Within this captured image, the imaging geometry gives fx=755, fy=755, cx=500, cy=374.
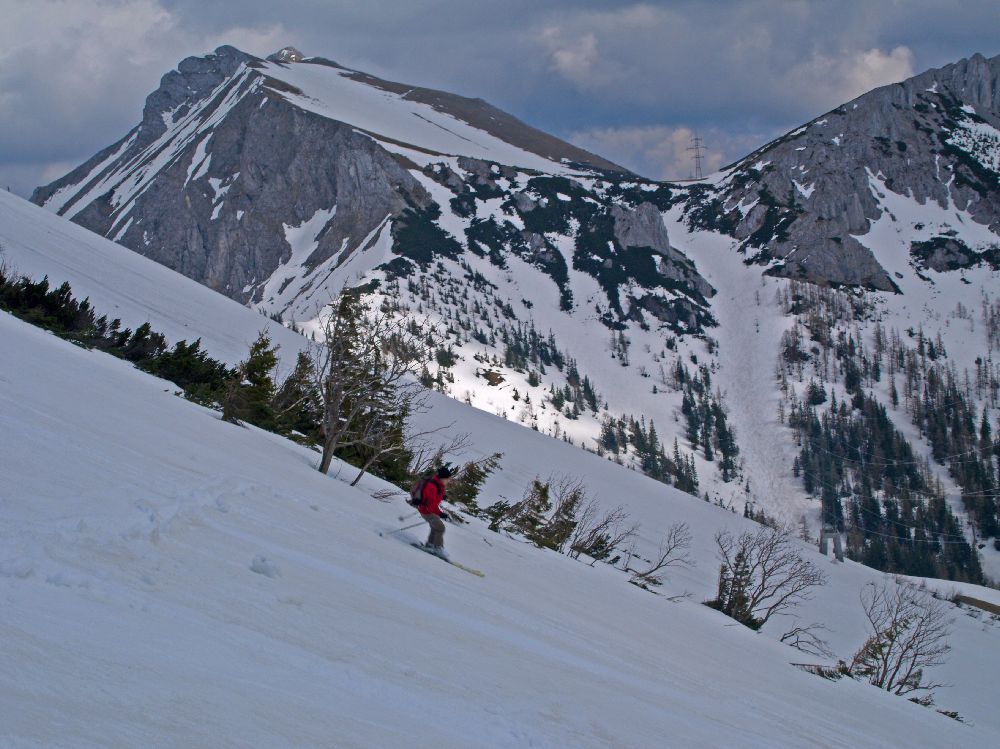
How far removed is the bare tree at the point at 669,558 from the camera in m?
21.1

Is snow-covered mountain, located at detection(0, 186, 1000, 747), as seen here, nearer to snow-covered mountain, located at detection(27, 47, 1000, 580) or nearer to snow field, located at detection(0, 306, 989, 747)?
snow field, located at detection(0, 306, 989, 747)

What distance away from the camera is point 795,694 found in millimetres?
8508

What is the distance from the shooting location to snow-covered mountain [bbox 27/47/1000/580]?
419 ft

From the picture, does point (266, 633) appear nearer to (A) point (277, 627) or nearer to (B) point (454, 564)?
(A) point (277, 627)

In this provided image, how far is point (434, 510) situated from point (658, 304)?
172 metres

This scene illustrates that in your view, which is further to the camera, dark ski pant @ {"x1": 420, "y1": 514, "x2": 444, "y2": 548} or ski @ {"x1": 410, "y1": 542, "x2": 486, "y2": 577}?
dark ski pant @ {"x1": 420, "y1": 514, "x2": 444, "y2": 548}

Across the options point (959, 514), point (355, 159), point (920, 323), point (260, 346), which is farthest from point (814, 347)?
point (260, 346)

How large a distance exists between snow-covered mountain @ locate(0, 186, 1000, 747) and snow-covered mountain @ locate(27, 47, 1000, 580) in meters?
108

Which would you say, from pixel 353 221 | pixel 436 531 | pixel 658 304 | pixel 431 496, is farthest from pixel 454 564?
pixel 658 304

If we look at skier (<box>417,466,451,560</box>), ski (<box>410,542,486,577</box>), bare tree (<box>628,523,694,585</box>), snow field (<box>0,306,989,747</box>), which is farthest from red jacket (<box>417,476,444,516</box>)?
bare tree (<box>628,523,694,585</box>)

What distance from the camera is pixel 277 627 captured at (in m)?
3.37

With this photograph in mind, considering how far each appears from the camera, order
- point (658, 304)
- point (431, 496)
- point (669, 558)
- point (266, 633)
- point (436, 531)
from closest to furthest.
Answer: point (266, 633), point (436, 531), point (431, 496), point (669, 558), point (658, 304)

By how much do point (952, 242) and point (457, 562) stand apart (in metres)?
218

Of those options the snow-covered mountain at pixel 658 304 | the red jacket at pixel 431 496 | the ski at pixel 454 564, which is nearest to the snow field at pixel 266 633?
the ski at pixel 454 564
